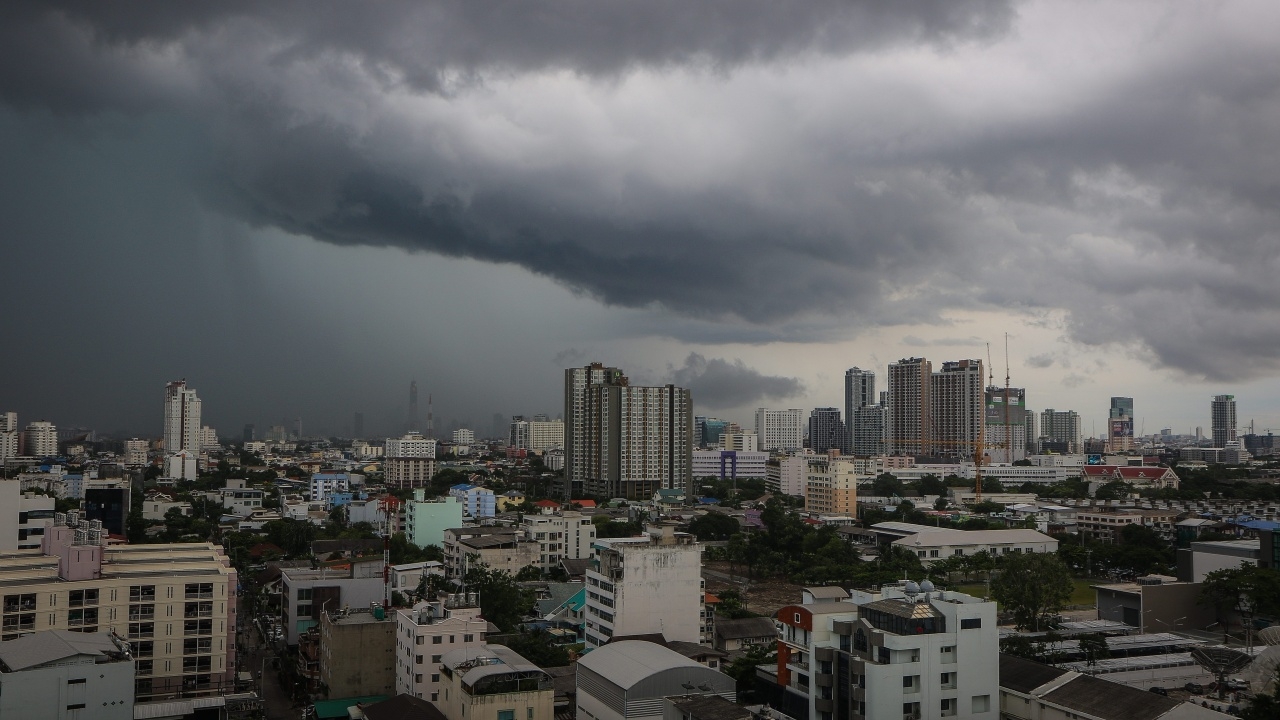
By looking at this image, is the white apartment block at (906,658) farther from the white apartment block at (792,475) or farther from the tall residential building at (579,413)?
the white apartment block at (792,475)

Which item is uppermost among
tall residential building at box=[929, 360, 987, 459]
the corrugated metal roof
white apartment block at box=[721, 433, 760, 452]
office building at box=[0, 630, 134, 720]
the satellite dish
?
tall residential building at box=[929, 360, 987, 459]

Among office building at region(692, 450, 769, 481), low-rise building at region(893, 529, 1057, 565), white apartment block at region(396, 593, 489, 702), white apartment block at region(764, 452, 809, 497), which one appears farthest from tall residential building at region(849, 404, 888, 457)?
white apartment block at region(396, 593, 489, 702)

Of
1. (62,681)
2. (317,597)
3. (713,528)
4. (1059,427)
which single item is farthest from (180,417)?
(1059,427)

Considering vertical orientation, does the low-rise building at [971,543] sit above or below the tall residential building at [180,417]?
below

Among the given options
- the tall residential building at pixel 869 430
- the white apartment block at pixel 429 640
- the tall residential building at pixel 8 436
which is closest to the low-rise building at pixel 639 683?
the white apartment block at pixel 429 640

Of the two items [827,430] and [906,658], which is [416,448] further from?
[906,658]

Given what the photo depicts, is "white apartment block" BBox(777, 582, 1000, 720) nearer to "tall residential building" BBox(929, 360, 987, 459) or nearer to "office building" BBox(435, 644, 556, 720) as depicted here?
"office building" BBox(435, 644, 556, 720)
